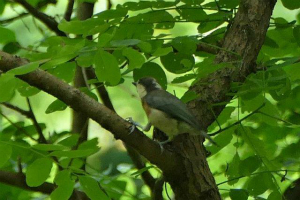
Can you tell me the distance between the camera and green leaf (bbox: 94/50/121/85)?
2.18 metres

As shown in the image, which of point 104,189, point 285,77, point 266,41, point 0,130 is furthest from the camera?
point 0,130

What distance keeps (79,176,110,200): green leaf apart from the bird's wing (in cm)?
39

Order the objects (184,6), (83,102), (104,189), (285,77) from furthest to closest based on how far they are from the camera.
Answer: (184,6) < (104,189) < (285,77) < (83,102)

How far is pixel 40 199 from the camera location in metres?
2.99

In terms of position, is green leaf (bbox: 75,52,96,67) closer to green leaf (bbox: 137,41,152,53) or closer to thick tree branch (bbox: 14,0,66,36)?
green leaf (bbox: 137,41,152,53)

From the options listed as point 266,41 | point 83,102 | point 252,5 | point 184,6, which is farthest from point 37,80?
point 266,41

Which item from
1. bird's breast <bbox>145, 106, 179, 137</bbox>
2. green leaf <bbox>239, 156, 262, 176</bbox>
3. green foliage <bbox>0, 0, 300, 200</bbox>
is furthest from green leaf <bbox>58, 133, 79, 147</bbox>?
green leaf <bbox>239, 156, 262, 176</bbox>

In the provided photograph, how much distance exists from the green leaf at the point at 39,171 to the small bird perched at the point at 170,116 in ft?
1.30

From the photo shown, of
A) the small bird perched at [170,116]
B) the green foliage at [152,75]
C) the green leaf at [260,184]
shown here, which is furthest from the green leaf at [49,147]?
the green leaf at [260,184]

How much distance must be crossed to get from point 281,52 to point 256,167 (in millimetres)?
563

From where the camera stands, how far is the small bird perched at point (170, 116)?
236 centimetres

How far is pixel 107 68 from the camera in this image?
7.18ft

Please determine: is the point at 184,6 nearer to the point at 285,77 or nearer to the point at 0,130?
the point at 285,77

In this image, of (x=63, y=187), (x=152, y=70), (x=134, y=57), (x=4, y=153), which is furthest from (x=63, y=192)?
(x=152, y=70)
